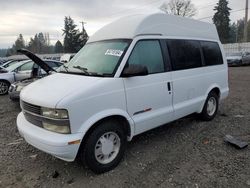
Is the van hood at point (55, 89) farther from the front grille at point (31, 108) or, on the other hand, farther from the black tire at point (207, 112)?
the black tire at point (207, 112)

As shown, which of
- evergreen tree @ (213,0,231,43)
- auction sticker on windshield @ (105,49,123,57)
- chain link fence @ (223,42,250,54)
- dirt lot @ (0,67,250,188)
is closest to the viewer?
dirt lot @ (0,67,250,188)

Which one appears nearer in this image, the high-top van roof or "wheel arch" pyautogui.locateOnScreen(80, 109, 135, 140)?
"wheel arch" pyautogui.locateOnScreen(80, 109, 135, 140)

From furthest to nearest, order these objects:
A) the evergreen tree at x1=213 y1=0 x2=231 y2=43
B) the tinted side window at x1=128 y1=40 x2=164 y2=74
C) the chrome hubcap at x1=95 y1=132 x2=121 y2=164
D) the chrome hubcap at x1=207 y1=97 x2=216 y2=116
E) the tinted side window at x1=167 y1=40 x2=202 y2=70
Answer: the evergreen tree at x1=213 y1=0 x2=231 y2=43
the chrome hubcap at x1=207 y1=97 x2=216 y2=116
the tinted side window at x1=167 y1=40 x2=202 y2=70
the tinted side window at x1=128 y1=40 x2=164 y2=74
the chrome hubcap at x1=95 y1=132 x2=121 y2=164

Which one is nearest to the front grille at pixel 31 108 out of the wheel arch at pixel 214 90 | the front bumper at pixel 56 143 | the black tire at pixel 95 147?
the front bumper at pixel 56 143

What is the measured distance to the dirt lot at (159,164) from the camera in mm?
3770

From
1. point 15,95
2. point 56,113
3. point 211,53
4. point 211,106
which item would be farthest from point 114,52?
point 15,95

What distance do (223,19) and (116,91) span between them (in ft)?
210

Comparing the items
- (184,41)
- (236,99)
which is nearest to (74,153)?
(184,41)

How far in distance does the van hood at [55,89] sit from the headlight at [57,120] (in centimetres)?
9

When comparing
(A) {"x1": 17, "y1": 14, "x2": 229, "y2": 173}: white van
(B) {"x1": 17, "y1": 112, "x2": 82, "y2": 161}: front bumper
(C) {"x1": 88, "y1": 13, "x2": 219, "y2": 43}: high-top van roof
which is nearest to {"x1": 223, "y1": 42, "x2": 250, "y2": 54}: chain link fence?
(C) {"x1": 88, "y1": 13, "x2": 219, "y2": 43}: high-top van roof

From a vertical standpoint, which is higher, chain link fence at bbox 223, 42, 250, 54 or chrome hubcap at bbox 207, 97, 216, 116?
chain link fence at bbox 223, 42, 250, 54

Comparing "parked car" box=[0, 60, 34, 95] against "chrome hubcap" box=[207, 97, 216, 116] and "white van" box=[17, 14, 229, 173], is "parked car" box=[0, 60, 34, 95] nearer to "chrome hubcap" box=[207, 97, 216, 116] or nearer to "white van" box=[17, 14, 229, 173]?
"white van" box=[17, 14, 229, 173]

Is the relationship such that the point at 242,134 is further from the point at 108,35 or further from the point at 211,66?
the point at 108,35

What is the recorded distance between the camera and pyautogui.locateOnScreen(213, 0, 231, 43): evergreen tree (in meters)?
61.2
